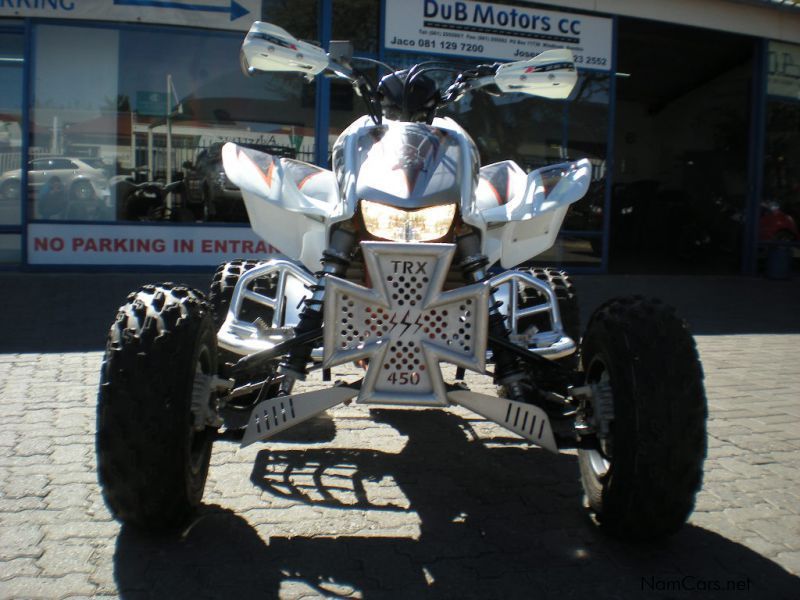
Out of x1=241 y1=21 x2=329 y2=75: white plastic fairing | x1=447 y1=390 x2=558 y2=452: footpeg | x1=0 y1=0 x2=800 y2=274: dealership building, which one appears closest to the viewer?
x1=447 y1=390 x2=558 y2=452: footpeg

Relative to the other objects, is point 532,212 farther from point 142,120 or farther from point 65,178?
point 65,178

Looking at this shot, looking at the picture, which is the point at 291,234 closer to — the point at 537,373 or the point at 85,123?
the point at 537,373

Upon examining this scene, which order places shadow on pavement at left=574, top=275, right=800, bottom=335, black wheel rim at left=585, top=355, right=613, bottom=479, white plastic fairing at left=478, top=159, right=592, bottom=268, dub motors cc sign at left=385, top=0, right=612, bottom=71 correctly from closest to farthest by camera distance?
black wheel rim at left=585, top=355, right=613, bottom=479
white plastic fairing at left=478, top=159, right=592, bottom=268
shadow on pavement at left=574, top=275, right=800, bottom=335
dub motors cc sign at left=385, top=0, right=612, bottom=71

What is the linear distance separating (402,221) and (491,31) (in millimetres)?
9083

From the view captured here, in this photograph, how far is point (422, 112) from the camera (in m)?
4.11

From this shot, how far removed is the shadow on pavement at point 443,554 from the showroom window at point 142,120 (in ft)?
24.4

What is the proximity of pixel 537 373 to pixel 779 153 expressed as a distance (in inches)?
476

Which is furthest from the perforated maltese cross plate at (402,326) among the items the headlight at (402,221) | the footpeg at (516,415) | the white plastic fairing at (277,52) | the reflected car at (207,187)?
the reflected car at (207,187)

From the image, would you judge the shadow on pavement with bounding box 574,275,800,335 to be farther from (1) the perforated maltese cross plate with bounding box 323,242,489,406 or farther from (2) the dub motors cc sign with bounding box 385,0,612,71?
(1) the perforated maltese cross plate with bounding box 323,242,489,406

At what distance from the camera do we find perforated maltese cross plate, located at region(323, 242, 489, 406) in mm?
3068

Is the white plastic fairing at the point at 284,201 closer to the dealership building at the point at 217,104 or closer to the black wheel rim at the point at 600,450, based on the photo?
the black wheel rim at the point at 600,450

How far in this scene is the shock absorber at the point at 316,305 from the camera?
3357 millimetres

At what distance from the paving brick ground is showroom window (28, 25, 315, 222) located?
213 inches

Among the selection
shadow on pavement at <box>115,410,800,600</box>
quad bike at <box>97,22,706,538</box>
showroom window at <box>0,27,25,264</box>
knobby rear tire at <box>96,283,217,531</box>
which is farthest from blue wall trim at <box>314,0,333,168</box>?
knobby rear tire at <box>96,283,217,531</box>
